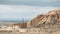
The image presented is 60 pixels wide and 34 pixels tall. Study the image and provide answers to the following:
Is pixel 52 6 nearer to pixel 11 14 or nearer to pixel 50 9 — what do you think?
pixel 50 9

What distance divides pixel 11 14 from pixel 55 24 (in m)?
0.54

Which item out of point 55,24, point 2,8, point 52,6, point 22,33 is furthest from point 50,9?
point 2,8

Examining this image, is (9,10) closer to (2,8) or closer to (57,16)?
(2,8)

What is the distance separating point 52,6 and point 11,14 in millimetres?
506

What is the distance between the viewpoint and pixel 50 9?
1938 millimetres

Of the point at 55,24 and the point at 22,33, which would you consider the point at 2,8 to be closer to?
the point at 22,33

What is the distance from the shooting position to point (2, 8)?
191cm

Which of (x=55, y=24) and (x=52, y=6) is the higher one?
(x=52, y=6)


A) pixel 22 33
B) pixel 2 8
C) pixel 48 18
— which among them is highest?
pixel 2 8

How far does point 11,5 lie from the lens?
193cm

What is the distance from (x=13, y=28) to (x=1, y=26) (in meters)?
0.14

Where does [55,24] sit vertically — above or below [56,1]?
below

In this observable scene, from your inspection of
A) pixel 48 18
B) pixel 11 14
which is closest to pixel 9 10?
pixel 11 14

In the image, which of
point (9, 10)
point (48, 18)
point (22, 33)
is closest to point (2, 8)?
point (9, 10)
